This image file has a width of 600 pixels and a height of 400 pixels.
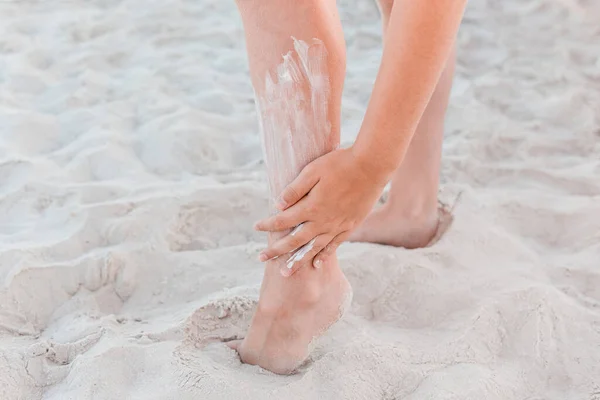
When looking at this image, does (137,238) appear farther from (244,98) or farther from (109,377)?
(244,98)

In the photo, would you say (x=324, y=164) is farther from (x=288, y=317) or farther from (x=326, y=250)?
(x=288, y=317)

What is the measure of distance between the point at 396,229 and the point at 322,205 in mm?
435

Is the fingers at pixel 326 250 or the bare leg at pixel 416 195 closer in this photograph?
the fingers at pixel 326 250

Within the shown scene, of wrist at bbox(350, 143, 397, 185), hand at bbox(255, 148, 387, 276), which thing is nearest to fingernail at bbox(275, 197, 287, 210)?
hand at bbox(255, 148, 387, 276)

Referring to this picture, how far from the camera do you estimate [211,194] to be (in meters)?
1.35

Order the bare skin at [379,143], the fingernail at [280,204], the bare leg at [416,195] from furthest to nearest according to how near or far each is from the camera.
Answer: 1. the bare leg at [416,195]
2. the fingernail at [280,204]
3. the bare skin at [379,143]

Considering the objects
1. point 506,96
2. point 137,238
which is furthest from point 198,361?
point 506,96

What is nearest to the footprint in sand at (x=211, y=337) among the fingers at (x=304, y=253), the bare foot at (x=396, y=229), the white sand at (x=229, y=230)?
the white sand at (x=229, y=230)

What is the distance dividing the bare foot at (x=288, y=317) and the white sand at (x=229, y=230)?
0.03 meters

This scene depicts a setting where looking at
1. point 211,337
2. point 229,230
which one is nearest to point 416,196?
point 229,230

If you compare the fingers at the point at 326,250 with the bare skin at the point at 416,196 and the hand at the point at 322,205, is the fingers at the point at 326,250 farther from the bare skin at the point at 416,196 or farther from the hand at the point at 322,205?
the bare skin at the point at 416,196

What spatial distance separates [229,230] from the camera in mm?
1283

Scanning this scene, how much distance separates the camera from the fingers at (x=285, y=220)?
822 mm

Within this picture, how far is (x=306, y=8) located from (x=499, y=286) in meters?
0.58
